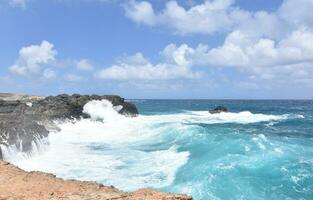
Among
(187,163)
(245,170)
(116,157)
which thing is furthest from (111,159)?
(245,170)

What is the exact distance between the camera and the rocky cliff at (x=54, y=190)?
8.95 metres

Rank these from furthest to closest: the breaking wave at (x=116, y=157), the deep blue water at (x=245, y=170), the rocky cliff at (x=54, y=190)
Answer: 1. the breaking wave at (x=116, y=157)
2. the deep blue water at (x=245, y=170)
3. the rocky cliff at (x=54, y=190)

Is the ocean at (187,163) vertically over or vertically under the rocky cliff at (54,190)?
under

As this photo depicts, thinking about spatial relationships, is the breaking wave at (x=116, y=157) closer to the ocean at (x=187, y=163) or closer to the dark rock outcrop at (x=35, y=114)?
the ocean at (x=187, y=163)

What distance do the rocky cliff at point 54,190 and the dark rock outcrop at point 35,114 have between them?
570 inches

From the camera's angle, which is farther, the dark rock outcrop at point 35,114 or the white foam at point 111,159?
the dark rock outcrop at point 35,114

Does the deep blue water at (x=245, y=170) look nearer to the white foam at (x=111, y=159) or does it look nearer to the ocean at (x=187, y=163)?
the ocean at (x=187, y=163)

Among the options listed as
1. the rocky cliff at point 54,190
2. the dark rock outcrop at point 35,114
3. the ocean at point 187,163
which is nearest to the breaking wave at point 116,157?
the ocean at point 187,163

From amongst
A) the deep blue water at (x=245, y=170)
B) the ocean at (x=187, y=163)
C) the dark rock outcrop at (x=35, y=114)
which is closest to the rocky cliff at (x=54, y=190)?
the ocean at (x=187, y=163)

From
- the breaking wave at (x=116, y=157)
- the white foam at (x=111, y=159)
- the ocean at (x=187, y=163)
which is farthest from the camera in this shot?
the breaking wave at (x=116, y=157)

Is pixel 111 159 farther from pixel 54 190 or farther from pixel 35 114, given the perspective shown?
pixel 35 114

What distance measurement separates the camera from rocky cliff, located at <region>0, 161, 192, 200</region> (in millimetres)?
8953

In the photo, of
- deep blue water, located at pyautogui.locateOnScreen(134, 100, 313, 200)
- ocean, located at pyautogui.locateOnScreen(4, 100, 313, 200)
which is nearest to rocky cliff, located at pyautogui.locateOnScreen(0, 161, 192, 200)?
ocean, located at pyautogui.locateOnScreen(4, 100, 313, 200)

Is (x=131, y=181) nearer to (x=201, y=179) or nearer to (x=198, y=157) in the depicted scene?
(x=201, y=179)
